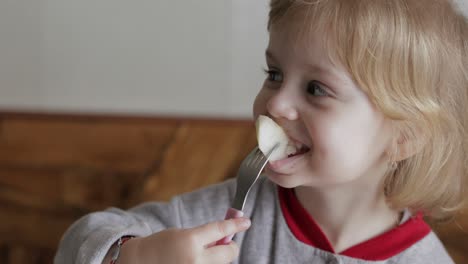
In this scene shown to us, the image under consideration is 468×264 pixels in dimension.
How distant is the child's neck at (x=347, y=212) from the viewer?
3.17 ft

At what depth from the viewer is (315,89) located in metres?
0.84

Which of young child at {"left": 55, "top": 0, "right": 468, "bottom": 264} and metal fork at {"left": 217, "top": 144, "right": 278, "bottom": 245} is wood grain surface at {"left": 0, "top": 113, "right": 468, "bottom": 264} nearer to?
young child at {"left": 55, "top": 0, "right": 468, "bottom": 264}

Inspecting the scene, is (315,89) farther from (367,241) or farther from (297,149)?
(367,241)

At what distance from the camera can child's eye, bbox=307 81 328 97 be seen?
833mm

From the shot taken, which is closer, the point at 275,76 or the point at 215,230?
the point at 215,230

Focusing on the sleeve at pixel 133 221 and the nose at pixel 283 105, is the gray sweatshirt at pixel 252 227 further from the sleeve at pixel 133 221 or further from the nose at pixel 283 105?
the nose at pixel 283 105

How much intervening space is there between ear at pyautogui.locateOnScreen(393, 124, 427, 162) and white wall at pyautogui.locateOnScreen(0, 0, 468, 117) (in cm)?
47

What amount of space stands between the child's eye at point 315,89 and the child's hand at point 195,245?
18 cm

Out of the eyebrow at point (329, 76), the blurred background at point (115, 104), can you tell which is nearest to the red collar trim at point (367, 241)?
the eyebrow at point (329, 76)

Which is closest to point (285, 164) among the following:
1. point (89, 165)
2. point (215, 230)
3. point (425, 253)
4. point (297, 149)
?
point (297, 149)

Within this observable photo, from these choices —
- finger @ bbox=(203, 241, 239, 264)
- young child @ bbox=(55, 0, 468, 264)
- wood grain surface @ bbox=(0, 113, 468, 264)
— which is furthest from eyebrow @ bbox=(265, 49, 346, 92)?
wood grain surface @ bbox=(0, 113, 468, 264)

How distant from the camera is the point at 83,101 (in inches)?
53.4

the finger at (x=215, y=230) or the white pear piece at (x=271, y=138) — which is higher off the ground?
Result: the white pear piece at (x=271, y=138)

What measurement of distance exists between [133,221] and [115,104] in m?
0.47
